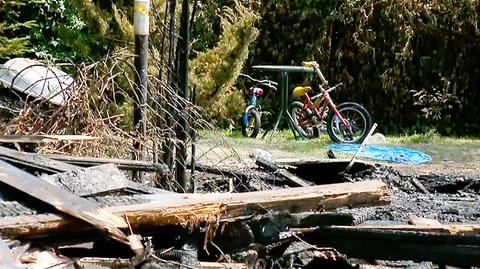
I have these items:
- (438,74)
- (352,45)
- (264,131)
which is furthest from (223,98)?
(438,74)

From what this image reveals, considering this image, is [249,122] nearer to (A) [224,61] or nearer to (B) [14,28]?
(A) [224,61]

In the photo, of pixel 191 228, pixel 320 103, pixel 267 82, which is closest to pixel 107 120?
pixel 191 228

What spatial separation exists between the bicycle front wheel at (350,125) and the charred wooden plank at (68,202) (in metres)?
8.45

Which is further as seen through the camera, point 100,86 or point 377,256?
point 100,86

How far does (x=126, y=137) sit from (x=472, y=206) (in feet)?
9.09

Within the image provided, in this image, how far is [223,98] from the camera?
12633 millimetres

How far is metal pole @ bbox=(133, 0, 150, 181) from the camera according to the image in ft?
20.0

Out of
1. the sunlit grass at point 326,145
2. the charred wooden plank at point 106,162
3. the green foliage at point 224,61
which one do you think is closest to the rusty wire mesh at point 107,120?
the charred wooden plank at point 106,162

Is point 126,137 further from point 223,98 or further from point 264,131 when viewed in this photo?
point 264,131

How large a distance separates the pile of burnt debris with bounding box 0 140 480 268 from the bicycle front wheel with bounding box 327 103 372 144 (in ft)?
24.4

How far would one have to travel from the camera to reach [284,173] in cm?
761

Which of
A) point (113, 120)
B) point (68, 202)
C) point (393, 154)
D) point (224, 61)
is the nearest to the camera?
point (68, 202)

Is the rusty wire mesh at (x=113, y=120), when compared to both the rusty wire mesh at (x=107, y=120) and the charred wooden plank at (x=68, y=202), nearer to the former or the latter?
the rusty wire mesh at (x=107, y=120)

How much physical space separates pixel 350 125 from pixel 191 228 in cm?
853
